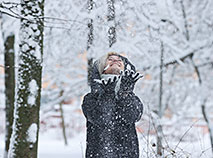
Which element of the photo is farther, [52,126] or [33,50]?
[52,126]

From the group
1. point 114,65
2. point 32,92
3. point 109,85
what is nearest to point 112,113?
point 109,85

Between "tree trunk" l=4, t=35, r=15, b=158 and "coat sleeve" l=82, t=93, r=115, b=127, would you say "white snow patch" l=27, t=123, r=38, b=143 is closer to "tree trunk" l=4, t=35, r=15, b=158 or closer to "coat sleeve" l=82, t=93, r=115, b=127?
"coat sleeve" l=82, t=93, r=115, b=127

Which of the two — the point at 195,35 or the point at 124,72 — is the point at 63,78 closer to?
the point at 195,35

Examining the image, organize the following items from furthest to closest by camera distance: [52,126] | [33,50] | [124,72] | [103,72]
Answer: [52,126] < [33,50] < [103,72] < [124,72]

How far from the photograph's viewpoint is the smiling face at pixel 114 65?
11.3 ft

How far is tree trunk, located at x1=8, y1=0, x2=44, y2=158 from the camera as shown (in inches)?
164

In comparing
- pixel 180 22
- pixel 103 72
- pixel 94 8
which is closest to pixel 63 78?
pixel 180 22

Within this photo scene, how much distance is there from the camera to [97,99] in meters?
3.38

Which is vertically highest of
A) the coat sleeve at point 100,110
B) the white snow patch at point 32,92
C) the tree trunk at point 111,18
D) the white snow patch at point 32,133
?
the tree trunk at point 111,18

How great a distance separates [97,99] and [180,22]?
6084mm

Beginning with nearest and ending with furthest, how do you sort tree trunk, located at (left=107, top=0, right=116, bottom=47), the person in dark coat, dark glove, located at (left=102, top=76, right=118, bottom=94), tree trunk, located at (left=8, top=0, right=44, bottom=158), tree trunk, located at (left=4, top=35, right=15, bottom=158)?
dark glove, located at (left=102, top=76, right=118, bottom=94)
the person in dark coat
tree trunk, located at (left=107, top=0, right=116, bottom=47)
tree trunk, located at (left=8, top=0, right=44, bottom=158)
tree trunk, located at (left=4, top=35, right=15, bottom=158)

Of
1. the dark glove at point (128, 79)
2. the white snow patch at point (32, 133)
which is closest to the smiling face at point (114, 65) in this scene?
the dark glove at point (128, 79)

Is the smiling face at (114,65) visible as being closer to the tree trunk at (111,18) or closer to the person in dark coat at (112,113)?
the person in dark coat at (112,113)

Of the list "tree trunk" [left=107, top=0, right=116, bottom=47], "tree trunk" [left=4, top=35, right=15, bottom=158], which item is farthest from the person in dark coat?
"tree trunk" [left=4, top=35, right=15, bottom=158]
